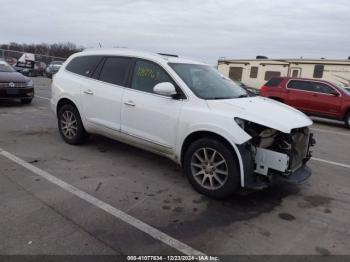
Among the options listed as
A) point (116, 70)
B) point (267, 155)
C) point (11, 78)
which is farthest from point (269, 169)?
point (11, 78)

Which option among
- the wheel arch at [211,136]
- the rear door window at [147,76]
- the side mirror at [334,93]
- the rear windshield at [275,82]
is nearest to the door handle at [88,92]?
the rear door window at [147,76]

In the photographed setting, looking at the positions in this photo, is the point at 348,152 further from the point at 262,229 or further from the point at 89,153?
the point at 89,153

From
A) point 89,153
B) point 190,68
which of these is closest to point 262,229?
point 190,68

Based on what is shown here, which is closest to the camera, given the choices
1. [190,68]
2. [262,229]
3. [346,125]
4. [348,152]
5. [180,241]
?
[180,241]

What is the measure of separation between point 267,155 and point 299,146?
2.34ft

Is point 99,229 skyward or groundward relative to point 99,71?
groundward

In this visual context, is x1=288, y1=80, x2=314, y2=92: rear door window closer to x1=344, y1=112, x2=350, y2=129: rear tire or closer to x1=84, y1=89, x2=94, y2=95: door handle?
x1=344, y1=112, x2=350, y2=129: rear tire

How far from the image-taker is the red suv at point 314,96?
43.2 ft

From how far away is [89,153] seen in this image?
6289 mm

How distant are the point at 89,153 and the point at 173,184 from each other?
1966mm

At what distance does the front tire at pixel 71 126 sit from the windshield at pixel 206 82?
226cm

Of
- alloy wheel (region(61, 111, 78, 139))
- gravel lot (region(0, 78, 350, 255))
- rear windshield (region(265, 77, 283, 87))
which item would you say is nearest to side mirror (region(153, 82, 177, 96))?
gravel lot (region(0, 78, 350, 255))

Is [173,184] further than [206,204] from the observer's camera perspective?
Yes

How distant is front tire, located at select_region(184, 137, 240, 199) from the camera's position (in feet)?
14.3
